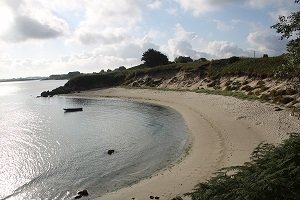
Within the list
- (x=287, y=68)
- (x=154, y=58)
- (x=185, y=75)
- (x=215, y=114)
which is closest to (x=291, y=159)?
(x=287, y=68)

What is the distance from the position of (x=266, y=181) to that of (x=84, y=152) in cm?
2728

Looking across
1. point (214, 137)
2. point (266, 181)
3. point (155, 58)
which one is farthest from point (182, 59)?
point (266, 181)

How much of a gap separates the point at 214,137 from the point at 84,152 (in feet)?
47.7

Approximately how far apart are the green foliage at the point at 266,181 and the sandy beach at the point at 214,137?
22.1 feet

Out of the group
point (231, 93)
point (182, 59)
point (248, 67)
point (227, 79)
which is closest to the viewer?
point (231, 93)

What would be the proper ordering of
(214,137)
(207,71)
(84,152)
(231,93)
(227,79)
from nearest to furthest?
(84,152) → (214,137) → (231,93) → (227,79) → (207,71)

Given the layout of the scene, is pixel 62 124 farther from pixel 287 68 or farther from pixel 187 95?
pixel 287 68

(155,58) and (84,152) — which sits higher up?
(155,58)

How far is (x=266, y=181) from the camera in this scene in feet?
51.8

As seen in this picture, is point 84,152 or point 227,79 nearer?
point 84,152

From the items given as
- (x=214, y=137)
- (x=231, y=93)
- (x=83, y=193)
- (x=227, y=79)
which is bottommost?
(x=83, y=193)

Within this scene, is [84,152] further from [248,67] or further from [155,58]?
[155,58]

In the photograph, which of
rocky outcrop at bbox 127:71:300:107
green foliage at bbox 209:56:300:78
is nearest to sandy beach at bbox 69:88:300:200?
rocky outcrop at bbox 127:71:300:107

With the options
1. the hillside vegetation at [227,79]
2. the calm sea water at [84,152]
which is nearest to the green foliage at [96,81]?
the hillside vegetation at [227,79]
